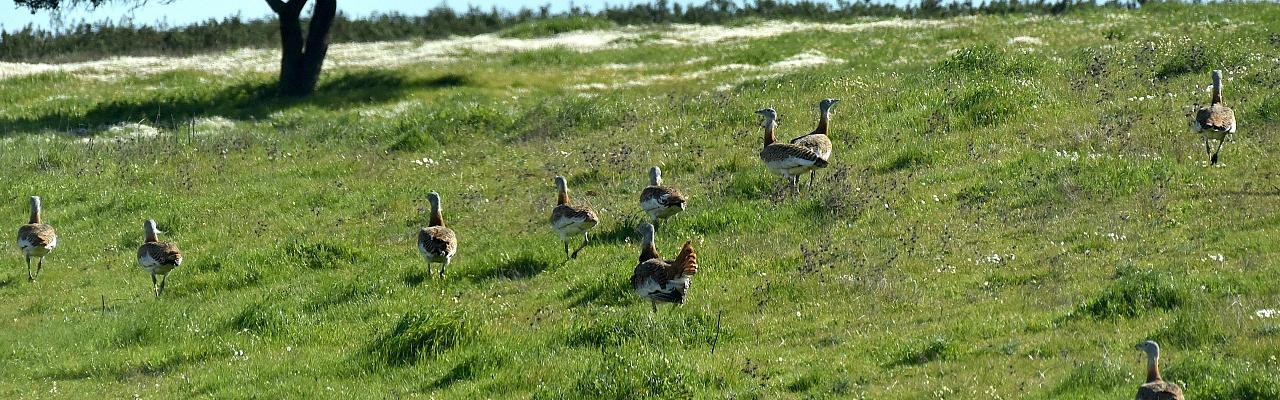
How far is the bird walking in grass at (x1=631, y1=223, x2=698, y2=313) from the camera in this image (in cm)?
1507

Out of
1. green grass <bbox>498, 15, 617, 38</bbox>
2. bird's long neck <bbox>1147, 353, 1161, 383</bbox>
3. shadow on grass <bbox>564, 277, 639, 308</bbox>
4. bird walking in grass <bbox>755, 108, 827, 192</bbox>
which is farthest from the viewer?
green grass <bbox>498, 15, 617, 38</bbox>

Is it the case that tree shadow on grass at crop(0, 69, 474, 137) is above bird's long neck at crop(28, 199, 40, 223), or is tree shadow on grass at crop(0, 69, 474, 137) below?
above

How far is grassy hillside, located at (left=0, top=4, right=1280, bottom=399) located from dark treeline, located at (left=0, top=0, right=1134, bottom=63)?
23293 mm

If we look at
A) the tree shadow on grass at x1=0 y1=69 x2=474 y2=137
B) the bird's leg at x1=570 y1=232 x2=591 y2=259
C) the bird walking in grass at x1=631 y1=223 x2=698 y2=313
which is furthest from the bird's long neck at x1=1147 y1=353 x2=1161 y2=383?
the tree shadow on grass at x1=0 y1=69 x2=474 y2=137

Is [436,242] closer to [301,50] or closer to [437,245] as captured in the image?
[437,245]

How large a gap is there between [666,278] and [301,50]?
1181 inches

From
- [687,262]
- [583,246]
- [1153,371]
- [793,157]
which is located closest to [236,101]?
Answer: [583,246]

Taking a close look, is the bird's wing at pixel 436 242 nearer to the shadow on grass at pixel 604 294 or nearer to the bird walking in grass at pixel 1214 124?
the shadow on grass at pixel 604 294

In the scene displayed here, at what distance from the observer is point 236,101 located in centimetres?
4131

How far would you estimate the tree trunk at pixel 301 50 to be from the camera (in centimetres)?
4228

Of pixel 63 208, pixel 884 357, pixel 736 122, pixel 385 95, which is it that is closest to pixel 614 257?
pixel 884 357

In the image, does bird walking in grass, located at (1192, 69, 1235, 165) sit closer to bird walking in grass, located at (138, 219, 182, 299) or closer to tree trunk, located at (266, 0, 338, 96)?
bird walking in grass, located at (138, 219, 182, 299)

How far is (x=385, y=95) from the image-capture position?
4097cm

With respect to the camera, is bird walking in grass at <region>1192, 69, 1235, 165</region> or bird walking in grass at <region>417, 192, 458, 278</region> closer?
bird walking in grass at <region>417, 192, 458, 278</region>
